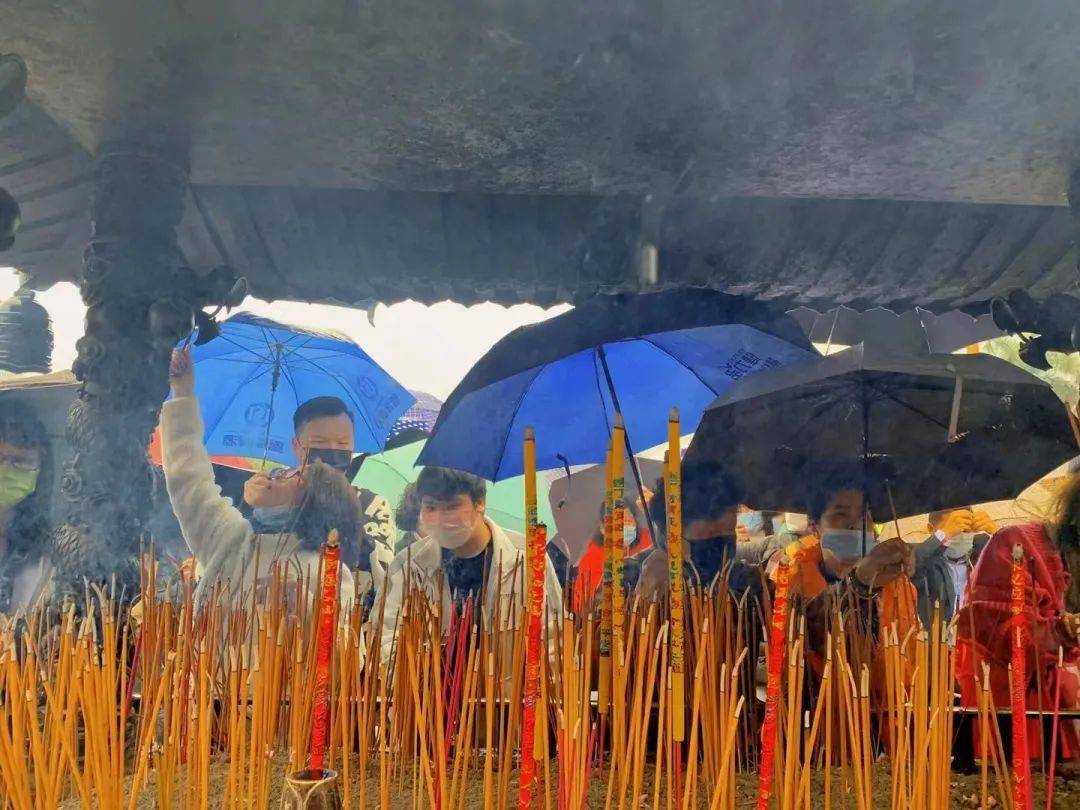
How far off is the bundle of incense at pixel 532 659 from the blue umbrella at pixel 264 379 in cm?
196

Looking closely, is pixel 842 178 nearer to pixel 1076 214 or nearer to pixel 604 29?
pixel 1076 214

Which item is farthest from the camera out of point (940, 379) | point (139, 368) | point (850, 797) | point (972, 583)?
point (940, 379)

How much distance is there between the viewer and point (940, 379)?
2529 mm

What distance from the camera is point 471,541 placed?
2.31 meters

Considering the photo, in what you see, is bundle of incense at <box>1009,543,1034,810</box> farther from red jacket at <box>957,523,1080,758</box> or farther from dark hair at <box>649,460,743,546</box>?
dark hair at <box>649,460,743,546</box>

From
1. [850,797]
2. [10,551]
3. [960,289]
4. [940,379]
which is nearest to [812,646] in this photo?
[850,797]

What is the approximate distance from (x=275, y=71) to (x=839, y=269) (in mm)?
1757

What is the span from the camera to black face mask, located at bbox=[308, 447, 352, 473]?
260cm

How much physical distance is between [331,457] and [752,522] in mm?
1729

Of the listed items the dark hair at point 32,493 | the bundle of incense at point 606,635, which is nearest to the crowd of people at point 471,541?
the dark hair at point 32,493

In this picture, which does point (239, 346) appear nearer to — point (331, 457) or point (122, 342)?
point (331, 457)

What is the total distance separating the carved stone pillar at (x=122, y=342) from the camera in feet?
6.07

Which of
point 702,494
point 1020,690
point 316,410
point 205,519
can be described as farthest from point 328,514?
point 1020,690

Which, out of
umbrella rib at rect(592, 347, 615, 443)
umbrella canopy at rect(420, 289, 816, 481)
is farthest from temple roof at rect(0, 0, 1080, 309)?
umbrella rib at rect(592, 347, 615, 443)
